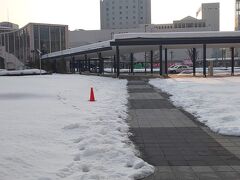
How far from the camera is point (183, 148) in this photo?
8.78 metres

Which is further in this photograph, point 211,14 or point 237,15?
point 211,14

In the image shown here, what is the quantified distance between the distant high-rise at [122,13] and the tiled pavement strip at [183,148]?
167m

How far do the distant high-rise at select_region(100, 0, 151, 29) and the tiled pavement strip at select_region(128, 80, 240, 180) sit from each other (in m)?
167

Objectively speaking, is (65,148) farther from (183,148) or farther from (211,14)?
(211,14)

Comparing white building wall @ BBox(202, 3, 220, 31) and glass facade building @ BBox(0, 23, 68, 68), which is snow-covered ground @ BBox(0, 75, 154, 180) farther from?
white building wall @ BBox(202, 3, 220, 31)

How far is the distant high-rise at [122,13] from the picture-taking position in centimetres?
17862

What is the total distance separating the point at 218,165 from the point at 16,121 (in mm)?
5439

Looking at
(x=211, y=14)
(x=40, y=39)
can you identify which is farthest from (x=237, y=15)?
(x=40, y=39)

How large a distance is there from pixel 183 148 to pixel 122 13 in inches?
6958

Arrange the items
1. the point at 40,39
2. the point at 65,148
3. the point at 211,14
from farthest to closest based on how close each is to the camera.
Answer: the point at 211,14 < the point at 40,39 < the point at 65,148

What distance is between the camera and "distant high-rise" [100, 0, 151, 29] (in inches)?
7032

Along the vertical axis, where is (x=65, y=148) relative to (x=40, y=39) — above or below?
below

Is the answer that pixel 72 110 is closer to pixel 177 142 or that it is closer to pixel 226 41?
pixel 177 142

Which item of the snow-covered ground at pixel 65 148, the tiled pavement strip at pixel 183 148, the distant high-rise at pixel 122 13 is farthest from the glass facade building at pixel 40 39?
the snow-covered ground at pixel 65 148
